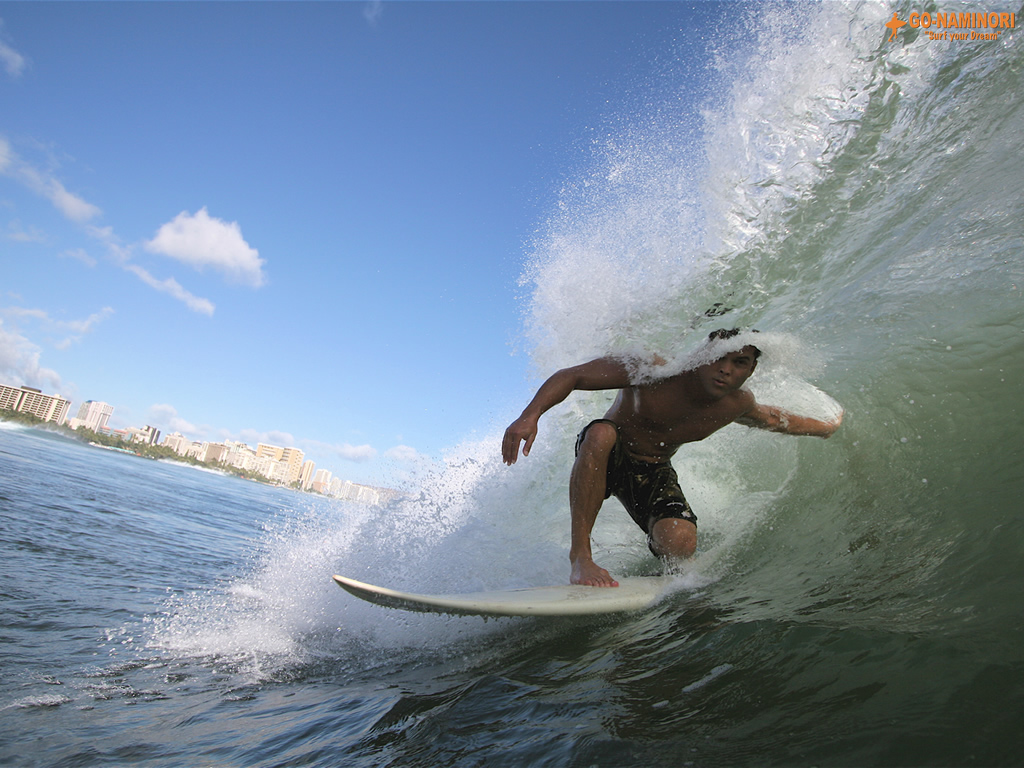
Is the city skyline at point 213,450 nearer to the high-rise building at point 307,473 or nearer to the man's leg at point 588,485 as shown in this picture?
the high-rise building at point 307,473

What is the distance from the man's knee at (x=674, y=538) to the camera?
3.36 metres

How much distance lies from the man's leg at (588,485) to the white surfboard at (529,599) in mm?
285

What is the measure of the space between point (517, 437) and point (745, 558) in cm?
173

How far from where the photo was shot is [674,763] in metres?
1.29

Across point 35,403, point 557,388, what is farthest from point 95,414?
point 557,388

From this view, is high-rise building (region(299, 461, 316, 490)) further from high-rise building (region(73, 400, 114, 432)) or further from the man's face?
the man's face

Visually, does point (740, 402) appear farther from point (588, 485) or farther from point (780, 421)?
point (588, 485)

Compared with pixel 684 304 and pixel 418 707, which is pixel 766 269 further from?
pixel 418 707

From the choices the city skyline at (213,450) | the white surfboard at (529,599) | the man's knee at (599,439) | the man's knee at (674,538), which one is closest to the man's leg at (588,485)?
the man's knee at (599,439)

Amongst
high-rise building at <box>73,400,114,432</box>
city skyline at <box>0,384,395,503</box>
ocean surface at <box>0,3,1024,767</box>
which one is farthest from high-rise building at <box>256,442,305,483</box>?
ocean surface at <box>0,3,1024,767</box>

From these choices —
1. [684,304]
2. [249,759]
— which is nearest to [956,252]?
[684,304]

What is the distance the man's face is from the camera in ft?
10.9

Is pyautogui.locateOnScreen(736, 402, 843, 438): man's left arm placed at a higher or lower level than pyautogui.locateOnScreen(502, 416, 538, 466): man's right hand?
higher

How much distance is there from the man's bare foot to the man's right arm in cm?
70
